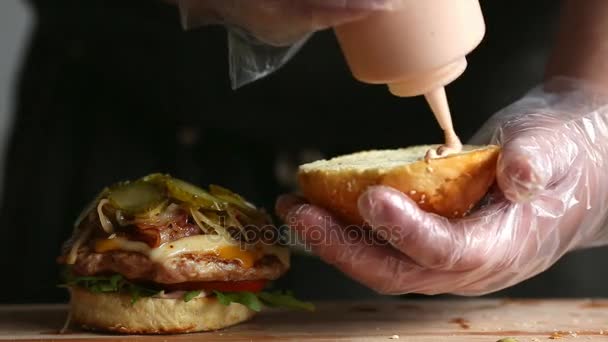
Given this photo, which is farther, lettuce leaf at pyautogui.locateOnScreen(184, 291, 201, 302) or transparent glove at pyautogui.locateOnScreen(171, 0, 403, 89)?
lettuce leaf at pyautogui.locateOnScreen(184, 291, 201, 302)

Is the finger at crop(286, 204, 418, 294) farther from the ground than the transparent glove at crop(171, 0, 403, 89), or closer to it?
closer to it

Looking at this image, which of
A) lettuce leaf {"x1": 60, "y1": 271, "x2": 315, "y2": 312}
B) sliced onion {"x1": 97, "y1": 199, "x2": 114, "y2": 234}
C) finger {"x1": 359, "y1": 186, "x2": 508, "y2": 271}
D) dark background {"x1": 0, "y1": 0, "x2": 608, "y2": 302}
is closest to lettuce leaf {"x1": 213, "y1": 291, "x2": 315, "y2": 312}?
lettuce leaf {"x1": 60, "y1": 271, "x2": 315, "y2": 312}

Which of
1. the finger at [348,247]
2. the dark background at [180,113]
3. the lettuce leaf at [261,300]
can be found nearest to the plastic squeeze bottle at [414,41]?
the finger at [348,247]

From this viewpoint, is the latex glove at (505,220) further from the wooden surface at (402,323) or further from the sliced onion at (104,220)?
the sliced onion at (104,220)

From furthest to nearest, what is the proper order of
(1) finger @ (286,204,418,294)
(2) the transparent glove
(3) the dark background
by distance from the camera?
(3) the dark background
(1) finger @ (286,204,418,294)
(2) the transparent glove

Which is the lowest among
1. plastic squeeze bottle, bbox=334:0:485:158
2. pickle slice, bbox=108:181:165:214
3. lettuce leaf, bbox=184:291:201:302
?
lettuce leaf, bbox=184:291:201:302

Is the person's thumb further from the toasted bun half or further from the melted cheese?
the melted cheese

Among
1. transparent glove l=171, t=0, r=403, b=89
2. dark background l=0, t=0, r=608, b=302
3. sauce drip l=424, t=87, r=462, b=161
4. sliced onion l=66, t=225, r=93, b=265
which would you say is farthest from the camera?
dark background l=0, t=0, r=608, b=302
